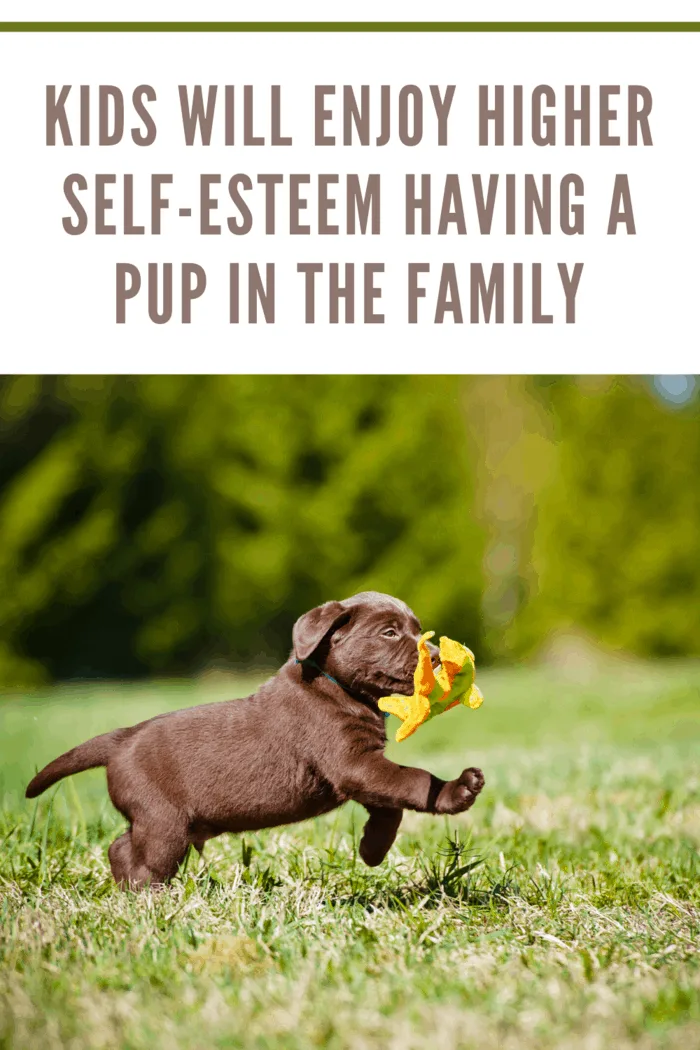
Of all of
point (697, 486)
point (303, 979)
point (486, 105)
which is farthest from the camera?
point (697, 486)

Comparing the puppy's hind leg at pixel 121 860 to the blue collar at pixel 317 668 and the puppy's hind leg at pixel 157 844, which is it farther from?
the blue collar at pixel 317 668

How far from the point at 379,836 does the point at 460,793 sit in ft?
2.14

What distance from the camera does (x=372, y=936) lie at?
10.7 feet

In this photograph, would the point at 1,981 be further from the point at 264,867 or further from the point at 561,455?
the point at 561,455

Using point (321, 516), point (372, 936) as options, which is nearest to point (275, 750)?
point (372, 936)

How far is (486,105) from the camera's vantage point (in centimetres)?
642

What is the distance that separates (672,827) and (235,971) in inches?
105

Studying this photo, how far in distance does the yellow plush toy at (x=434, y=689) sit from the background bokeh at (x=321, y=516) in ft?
41.7

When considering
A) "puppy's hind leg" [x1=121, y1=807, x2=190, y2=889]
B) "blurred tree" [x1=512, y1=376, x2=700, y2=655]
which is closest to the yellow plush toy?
"puppy's hind leg" [x1=121, y1=807, x2=190, y2=889]

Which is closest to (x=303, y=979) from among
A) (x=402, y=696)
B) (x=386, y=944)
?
(x=386, y=944)

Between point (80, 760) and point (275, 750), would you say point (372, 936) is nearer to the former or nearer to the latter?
point (275, 750)

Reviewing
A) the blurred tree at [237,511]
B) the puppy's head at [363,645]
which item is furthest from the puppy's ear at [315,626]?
the blurred tree at [237,511]

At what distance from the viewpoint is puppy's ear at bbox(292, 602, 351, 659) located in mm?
3537

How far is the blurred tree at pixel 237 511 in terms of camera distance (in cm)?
1605
